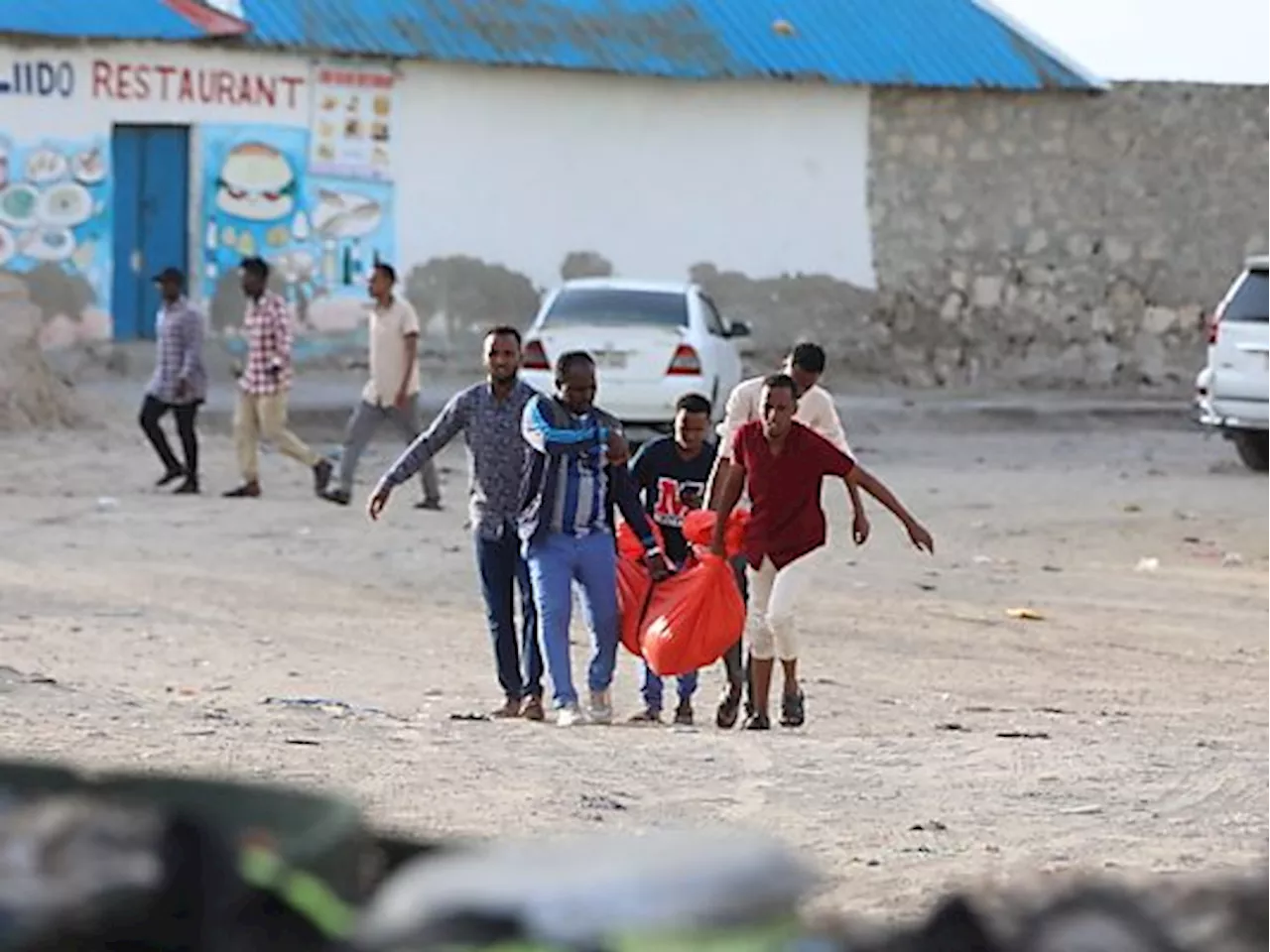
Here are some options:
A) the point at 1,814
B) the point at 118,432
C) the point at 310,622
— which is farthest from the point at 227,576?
the point at 1,814

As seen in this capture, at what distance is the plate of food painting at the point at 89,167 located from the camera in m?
25.6

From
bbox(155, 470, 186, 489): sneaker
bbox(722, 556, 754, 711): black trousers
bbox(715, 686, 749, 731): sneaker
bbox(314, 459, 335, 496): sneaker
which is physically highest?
bbox(722, 556, 754, 711): black trousers

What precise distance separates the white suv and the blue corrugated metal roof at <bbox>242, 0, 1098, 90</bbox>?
770 cm

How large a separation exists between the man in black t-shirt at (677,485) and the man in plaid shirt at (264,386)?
720cm

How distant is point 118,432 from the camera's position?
22.8 m

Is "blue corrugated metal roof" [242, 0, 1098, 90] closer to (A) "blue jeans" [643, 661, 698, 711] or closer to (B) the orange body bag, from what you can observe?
(A) "blue jeans" [643, 661, 698, 711]

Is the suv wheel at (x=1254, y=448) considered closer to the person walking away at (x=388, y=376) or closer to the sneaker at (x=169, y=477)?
the person walking away at (x=388, y=376)

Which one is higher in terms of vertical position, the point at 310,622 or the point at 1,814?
the point at 1,814

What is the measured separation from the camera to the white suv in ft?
72.1

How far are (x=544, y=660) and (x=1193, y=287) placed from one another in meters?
21.1

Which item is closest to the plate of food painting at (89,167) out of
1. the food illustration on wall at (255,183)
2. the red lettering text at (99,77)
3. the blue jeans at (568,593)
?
the red lettering text at (99,77)

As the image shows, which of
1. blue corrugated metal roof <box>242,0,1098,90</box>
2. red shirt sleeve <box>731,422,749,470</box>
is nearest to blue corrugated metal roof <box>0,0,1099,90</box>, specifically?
blue corrugated metal roof <box>242,0,1098,90</box>

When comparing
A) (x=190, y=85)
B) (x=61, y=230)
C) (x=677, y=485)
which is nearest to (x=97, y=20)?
(x=190, y=85)

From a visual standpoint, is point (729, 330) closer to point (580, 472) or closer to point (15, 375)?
point (15, 375)
